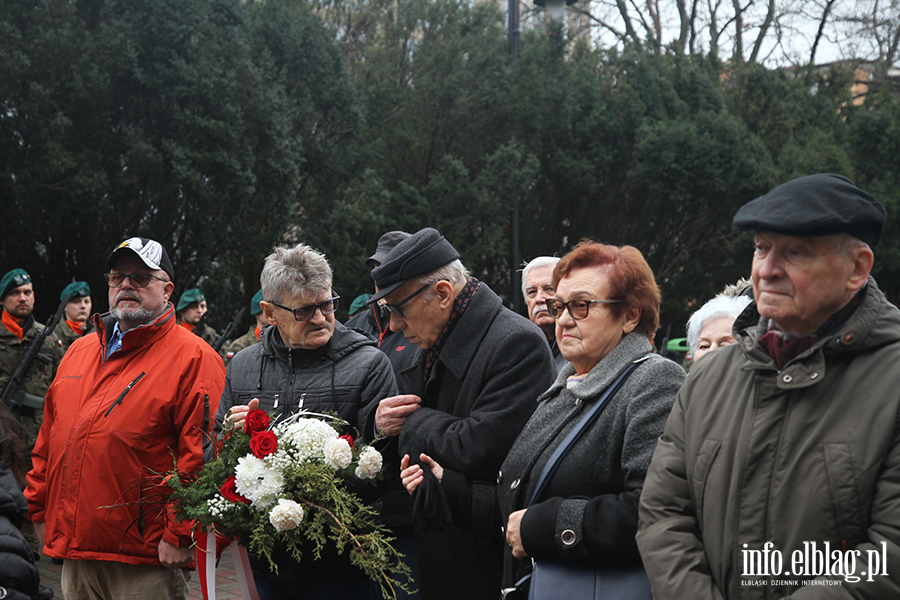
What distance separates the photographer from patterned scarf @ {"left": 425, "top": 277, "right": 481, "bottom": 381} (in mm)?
3391

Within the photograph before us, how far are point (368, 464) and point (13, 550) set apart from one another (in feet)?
4.63

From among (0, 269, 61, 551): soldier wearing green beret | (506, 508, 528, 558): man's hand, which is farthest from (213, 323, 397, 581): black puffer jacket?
(0, 269, 61, 551): soldier wearing green beret

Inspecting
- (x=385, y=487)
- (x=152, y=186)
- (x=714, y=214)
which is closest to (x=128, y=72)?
(x=152, y=186)

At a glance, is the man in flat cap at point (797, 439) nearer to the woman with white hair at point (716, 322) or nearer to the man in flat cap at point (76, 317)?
the woman with white hair at point (716, 322)

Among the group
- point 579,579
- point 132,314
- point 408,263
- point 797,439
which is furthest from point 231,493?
point 797,439

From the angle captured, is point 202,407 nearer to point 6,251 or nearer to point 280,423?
point 280,423

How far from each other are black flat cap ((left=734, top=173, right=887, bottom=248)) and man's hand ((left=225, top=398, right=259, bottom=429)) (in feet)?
6.87

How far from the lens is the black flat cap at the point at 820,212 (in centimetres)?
217

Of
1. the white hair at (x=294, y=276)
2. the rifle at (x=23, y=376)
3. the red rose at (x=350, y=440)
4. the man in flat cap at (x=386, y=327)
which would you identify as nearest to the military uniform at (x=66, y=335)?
the rifle at (x=23, y=376)

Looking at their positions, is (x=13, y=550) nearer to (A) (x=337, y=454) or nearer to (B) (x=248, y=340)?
(A) (x=337, y=454)

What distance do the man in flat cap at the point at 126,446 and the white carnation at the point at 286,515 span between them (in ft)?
2.72

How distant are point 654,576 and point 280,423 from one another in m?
1.74

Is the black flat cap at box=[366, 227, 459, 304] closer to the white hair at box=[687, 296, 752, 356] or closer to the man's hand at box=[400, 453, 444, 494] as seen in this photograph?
the man's hand at box=[400, 453, 444, 494]

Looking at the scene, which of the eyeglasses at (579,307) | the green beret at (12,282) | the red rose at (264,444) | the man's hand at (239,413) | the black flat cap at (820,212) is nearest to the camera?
the black flat cap at (820,212)
